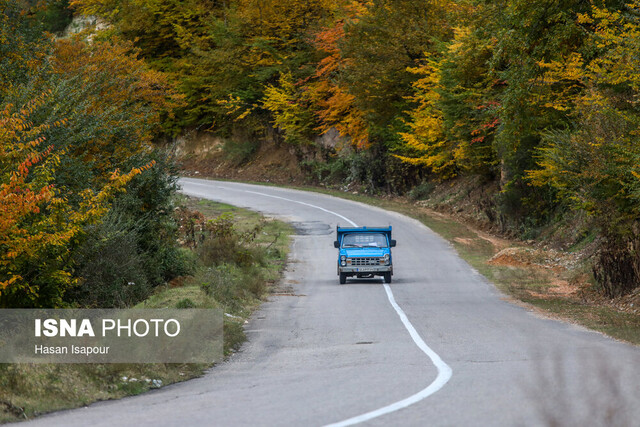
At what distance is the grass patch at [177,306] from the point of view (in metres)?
9.32

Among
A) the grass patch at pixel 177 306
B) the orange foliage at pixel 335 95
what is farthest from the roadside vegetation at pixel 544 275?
the orange foliage at pixel 335 95

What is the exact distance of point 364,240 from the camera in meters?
25.8

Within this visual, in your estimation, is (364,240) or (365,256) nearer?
(365,256)

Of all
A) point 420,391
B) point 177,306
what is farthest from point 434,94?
point 420,391

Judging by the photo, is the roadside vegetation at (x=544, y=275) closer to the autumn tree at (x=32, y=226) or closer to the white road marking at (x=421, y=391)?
the white road marking at (x=421, y=391)

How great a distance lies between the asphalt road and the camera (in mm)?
7457

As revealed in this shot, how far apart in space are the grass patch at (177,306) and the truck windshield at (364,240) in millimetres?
2807

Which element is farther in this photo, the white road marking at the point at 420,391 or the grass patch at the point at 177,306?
the grass patch at the point at 177,306

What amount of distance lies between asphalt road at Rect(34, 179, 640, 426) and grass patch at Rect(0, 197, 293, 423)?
1.18 ft

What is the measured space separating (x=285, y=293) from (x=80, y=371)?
13.1 metres

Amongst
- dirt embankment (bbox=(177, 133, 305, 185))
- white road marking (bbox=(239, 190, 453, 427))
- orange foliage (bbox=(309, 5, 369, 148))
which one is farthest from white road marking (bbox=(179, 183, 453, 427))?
dirt embankment (bbox=(177, 133, 305, 185))

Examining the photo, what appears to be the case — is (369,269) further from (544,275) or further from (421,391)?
(421,391)

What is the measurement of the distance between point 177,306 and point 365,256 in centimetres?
1088

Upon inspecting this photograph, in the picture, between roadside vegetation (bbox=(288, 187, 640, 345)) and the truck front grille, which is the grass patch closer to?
the truck front grille
